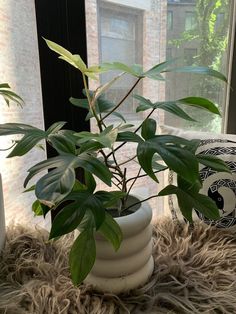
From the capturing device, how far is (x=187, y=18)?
3.57 ft

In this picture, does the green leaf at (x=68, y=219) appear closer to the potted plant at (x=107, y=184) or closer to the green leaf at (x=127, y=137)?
the potted plant at (x=107, y=184)

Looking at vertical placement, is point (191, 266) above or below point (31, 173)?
below

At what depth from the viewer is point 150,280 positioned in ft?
2.03

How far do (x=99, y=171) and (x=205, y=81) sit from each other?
0.91 m

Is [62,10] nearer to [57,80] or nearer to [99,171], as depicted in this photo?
[57,80]

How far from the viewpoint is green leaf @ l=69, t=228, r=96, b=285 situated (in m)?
0.43

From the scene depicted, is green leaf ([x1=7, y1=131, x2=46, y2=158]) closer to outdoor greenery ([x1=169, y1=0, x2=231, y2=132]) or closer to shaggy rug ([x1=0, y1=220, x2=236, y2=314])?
shaggy rug ([x1=0, y1=220, x2=236, y2=314])

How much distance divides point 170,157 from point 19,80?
628 millimetres

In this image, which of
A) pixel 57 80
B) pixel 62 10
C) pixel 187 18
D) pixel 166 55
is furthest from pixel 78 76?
pixel 187 18

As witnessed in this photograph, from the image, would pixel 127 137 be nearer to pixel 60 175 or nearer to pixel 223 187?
pixel 60 175

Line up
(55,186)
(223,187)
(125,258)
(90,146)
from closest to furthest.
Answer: (55,186), (90,146), (125,258), (223,187)

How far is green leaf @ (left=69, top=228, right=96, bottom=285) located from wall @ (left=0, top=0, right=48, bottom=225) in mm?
455

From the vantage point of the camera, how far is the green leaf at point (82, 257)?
1.40ft

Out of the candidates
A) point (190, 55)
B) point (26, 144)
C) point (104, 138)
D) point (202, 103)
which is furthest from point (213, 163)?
point (190, 55)
